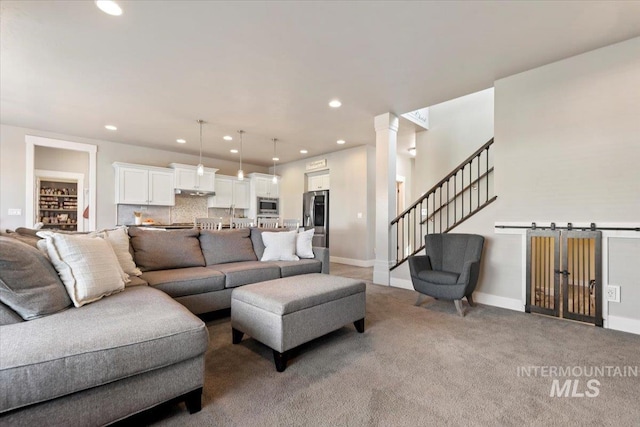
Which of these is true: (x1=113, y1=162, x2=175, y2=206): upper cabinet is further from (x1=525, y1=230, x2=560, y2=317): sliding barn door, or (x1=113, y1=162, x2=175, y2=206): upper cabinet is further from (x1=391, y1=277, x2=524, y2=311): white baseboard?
(x1=525, y1=230, x2=560, y2=317): sliding barn door

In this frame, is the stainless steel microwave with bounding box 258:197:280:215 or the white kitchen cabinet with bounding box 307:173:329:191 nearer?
the white kitchen cabinet with bounding box 307:173:329:191

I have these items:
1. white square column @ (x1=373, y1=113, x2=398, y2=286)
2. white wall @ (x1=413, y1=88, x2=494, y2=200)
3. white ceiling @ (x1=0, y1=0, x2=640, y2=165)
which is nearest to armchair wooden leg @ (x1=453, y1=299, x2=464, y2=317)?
white square column @ (x1=373, y1=113, x2=398, y2=286)

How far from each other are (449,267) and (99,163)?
6.47 metres

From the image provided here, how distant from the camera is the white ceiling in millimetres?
2143

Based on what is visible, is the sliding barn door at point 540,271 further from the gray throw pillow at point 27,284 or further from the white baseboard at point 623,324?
the gray throw pillow at point 27,284

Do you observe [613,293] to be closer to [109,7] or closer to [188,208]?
[109,7]

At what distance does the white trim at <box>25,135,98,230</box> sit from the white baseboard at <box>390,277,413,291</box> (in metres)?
5.57

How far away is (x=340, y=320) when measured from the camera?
2.26 m

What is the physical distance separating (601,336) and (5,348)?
3870 millimetres

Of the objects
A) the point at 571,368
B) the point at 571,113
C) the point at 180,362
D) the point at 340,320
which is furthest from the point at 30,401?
the point at 571,113

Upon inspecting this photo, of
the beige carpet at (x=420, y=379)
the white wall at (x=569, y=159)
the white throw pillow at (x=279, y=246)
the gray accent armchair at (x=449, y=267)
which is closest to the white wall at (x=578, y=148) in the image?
the white wall at (x=569, y=159)

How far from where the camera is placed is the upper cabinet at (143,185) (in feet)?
18.2

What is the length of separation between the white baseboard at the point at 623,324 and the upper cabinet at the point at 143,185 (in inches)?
273

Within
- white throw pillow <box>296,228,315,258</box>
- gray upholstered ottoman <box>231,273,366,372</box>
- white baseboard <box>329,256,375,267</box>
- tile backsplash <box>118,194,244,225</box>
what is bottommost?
Answer: white baseboard <box>329,256,375,267</box>
